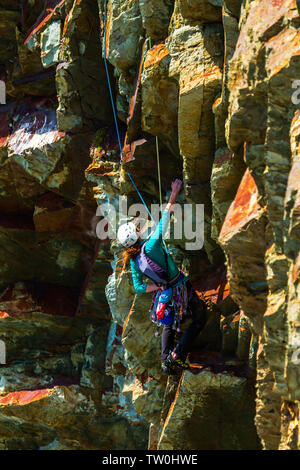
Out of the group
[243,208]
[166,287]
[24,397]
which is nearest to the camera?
[243,208]

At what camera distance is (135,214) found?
1236cm

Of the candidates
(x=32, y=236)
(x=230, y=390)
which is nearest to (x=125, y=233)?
(x=230, y=390)

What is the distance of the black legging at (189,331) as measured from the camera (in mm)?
10141

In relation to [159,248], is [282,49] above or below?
above

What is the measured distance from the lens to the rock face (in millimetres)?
7258

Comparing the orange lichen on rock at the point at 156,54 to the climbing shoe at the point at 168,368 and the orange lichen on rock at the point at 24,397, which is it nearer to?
the climbing shoe at the point at 168,368

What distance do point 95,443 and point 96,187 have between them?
6334 millimetres

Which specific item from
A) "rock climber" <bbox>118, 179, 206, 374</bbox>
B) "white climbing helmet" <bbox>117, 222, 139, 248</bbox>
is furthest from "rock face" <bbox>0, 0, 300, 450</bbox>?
"white climbing helmet" <bbox>117, 222, 139, 248</bbox>

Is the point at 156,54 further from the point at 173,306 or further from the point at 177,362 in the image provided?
the point at 177,362

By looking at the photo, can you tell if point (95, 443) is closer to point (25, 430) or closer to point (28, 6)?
point (25, 430)

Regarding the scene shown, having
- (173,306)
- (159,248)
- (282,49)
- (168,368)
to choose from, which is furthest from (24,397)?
(282,49)

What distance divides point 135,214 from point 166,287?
8.49 ft

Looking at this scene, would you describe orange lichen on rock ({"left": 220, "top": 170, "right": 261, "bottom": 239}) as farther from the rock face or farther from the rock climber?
the rock climber

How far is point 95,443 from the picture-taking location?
15273 millimetres
